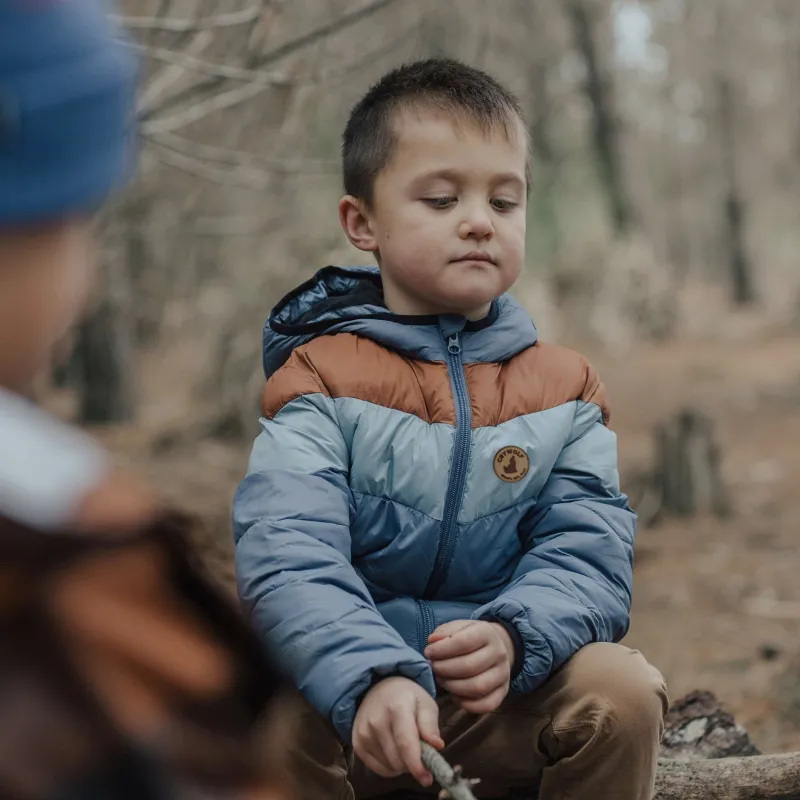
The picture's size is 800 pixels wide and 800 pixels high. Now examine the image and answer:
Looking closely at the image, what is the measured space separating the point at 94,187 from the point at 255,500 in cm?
116

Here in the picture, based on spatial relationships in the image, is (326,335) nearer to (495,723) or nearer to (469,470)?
(469,470)

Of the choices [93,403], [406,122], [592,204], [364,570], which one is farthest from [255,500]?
[592,204]

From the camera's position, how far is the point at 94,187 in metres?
0.82

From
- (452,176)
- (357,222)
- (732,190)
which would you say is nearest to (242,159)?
(357,222)

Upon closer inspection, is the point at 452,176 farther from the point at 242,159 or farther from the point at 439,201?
the point at 242,159

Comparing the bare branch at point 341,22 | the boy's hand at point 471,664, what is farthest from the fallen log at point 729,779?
the bare branch at point 341,22

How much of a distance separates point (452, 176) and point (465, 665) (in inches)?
34.9

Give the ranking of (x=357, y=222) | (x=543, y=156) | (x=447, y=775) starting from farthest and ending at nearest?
(x=543, y=156)
(x=357, y=222)
(x=447, y=775)

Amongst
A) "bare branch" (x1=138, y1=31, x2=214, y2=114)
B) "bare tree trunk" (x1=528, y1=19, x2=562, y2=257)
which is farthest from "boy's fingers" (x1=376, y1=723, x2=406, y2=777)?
"bare tree trunk" (x1=528, y1=19, x2=562, y2=257)

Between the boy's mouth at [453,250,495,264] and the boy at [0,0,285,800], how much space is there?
1279mm

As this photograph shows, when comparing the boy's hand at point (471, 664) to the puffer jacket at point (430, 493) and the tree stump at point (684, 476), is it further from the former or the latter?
the tree stump at point (684, 476)

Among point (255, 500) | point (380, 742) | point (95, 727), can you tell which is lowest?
point (380, 742)

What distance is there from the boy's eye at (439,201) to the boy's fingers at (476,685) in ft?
2.80

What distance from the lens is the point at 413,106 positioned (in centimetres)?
214
